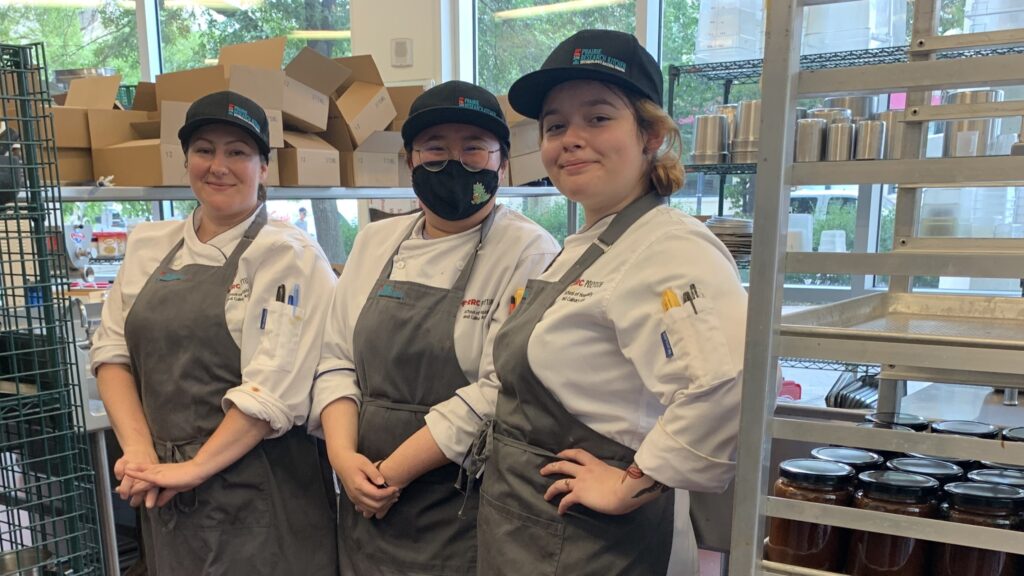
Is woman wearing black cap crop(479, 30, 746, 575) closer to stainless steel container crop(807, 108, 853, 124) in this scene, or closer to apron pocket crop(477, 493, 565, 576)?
apron pocket crop(477, 493, 565, 576)

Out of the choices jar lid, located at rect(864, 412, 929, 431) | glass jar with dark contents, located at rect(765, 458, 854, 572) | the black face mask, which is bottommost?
glass jar with dark contents, located at rect(765, 458, 854, 572)

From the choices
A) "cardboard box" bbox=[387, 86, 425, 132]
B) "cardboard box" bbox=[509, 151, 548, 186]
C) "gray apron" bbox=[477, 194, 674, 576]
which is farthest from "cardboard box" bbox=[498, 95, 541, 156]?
"gray apron" bbox=[477, 194, 674, 576]

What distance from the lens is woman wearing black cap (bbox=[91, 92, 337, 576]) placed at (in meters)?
1.65

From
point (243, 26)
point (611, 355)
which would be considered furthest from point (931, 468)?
point (243, 26)

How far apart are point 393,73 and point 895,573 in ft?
14.6

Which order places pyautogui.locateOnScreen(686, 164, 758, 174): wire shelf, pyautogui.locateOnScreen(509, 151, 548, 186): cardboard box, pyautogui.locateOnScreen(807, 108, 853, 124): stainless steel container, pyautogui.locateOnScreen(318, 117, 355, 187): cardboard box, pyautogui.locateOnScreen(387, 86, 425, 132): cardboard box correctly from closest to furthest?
pyautogui.locateOnScreen(807, 108, 853, 124): stainless steel container → pyautogui.locateOnScreen(318, 117, 355, 187): cardboard box → pyautogui.locateOnScreen(686, 164, 758, 174): wire shelf → pyautogui.locateOnScreen(387, 86, 425, 132): cardboard box → pyautogui.locateOnScreen(509, 151, 548, 186): cardboard box

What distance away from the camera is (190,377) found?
65.9 inches

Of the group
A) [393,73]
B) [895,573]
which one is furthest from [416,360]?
[393,73]

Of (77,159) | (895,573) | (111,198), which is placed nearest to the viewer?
(895,573)

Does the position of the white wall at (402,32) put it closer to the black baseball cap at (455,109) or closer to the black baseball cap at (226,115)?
the black baseball cap at (226,115)

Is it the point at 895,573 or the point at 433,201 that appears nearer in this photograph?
the point at 895,573

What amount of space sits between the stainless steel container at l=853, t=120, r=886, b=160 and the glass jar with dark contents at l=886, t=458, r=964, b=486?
1970 millimetres

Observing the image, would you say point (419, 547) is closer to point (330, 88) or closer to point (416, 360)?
point (416, 360)

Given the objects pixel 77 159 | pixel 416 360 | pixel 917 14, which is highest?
pixel 917 14
